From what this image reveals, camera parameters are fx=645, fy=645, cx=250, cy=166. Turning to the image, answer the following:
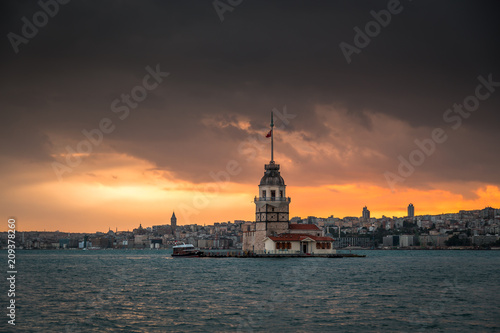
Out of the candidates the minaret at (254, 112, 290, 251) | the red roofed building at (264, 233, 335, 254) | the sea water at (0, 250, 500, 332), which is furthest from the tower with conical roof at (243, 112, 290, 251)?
the sea water at (0, 250, 500, 332)

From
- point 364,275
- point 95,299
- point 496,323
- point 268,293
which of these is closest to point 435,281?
point 364,275

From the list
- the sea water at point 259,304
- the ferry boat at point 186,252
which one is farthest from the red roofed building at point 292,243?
the sea water at point 259,304

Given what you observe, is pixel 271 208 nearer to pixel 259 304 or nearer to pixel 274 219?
pixel 274 219

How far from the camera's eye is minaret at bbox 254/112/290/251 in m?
112

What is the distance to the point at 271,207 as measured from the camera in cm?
11194

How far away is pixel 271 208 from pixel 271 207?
0.18m

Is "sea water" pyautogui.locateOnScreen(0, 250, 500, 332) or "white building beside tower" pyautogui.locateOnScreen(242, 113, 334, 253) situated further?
"white building beside tower" pyautogui.locateOnScreen(242, 113, 334, 253)

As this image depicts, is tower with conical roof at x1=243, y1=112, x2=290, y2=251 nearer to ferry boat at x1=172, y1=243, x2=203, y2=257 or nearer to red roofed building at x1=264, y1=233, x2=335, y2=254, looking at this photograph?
red roofed building at x1=264, y1=233, x2=335, y2=254

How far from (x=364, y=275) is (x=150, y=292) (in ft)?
88.0

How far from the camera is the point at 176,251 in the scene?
455 feet

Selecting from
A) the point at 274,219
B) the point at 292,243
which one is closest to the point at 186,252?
the point at 274,219

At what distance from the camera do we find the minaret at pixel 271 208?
111812 millimetres

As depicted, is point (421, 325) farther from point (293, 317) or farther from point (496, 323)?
point (293, 317)

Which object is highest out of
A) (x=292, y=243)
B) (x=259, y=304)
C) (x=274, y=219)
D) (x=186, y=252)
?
(x=274, y=219)
